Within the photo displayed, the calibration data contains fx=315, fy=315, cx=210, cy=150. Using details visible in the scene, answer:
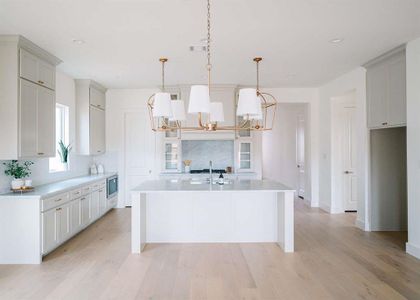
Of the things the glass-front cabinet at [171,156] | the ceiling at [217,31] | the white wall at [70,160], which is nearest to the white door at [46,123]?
the white wall at [70,160]

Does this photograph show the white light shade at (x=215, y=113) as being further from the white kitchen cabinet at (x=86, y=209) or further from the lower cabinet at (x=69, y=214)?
the white kitchen cabinet at (x=86, y=209)

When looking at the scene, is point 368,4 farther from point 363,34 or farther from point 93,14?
point 93,14

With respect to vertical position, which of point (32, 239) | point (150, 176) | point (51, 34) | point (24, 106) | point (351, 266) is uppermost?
point (51, 34)

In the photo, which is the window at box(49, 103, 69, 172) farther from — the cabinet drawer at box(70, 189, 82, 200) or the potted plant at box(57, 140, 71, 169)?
the cabinet drawer at box(70, 189, 82, 200)

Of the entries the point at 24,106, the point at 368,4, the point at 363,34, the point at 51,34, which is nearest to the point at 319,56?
the point at 363,34

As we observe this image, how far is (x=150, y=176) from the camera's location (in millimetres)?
7039

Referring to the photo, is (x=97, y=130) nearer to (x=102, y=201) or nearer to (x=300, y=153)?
(x=102, y=201)

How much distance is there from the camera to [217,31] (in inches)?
140

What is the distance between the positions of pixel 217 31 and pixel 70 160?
380 cm

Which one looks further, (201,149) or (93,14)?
(201,149)

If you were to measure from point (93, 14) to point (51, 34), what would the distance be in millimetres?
852

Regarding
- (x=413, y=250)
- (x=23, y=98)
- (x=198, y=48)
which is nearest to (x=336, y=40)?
(x=198, y=48)

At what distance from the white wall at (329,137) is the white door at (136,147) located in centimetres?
373

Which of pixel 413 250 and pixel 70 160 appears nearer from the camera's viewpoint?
pixel 413 250
